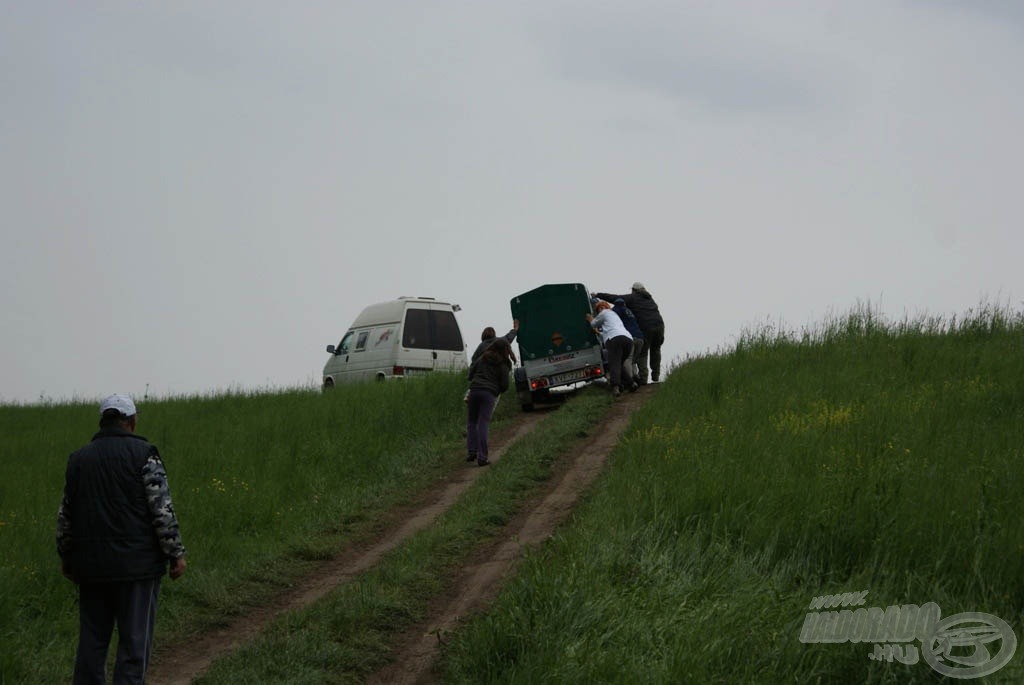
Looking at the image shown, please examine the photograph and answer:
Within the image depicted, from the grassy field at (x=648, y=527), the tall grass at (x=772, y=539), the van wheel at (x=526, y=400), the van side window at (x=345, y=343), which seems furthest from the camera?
the van side window at (x=345, y=343)

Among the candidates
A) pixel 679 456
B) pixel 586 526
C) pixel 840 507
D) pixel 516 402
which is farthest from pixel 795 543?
pixel 516 402

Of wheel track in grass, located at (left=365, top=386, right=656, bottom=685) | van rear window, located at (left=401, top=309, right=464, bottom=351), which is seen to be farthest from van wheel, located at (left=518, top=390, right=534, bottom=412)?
wheel track in grass, located at (left=365, top=386, right=656, bottom=685)

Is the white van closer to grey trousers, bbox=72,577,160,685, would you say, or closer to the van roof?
the van roof

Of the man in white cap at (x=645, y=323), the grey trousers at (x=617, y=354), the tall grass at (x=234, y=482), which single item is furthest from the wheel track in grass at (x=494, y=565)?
the man in white cap at (x=645, y=323)

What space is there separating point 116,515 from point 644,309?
17.1 metres

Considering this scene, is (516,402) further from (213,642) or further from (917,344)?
(213,642)

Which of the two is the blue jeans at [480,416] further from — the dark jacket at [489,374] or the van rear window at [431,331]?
the van rear window at [431,331]

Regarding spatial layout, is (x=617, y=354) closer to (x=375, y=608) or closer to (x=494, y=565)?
(x=494, y=565)

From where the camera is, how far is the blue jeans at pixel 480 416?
16.8 meters

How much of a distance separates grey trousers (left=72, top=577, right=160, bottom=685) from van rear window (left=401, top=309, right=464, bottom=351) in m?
17.7

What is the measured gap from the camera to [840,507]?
10594 millimetres

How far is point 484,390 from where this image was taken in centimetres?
1689

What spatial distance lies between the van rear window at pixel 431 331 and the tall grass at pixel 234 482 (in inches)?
97.1

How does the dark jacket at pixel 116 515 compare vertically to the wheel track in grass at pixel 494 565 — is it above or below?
above
